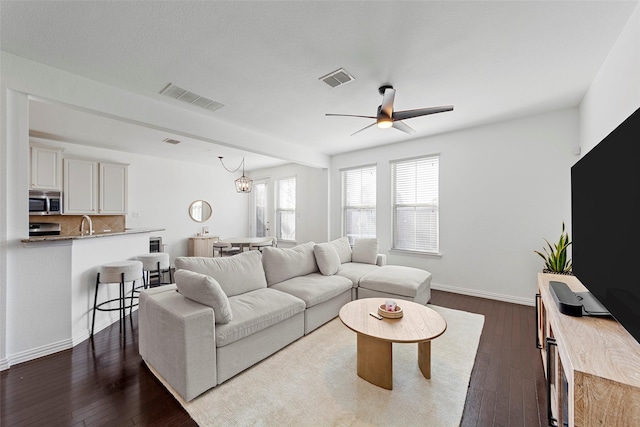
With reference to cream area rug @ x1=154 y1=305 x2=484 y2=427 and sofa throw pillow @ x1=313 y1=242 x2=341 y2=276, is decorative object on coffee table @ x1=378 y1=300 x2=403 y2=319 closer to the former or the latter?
cream area rug @ x1=154 y1=305 x2=484 y2=427

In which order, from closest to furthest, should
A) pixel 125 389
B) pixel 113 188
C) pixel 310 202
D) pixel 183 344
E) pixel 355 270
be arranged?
pixel 183 344 < pixel 125 389 < pixel 355 270 < pixel 113 188 < pixel 310 202

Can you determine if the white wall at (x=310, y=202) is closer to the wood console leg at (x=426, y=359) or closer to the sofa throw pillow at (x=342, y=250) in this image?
the sofa throw pillow at (x=342, y=250)

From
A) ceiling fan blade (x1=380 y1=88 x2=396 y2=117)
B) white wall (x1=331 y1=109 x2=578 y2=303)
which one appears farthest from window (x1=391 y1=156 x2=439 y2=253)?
ceiling fan blade (x1=380 y1=88 x2=396 y2=117)

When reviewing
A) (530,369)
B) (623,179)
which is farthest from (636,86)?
(530,369)

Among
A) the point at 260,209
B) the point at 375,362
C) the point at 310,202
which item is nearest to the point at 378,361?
the point at 375,362

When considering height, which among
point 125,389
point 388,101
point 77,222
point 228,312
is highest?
point 388,101

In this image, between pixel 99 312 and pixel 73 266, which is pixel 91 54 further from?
pixel 99 312

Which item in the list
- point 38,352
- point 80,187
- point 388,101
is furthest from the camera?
point 80,187

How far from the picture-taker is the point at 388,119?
8.75ft

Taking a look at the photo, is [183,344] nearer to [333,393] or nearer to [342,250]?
[333,393]

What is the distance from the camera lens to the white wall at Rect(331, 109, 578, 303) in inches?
137

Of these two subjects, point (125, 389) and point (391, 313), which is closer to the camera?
point (125, 389)

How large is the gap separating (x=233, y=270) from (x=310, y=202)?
394 cm

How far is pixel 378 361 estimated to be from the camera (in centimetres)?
194
